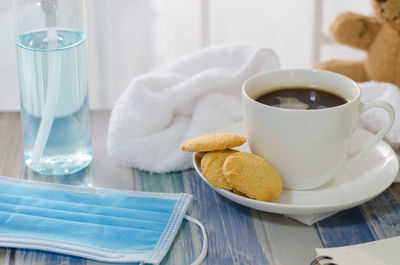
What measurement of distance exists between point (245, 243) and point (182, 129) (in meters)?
0.26

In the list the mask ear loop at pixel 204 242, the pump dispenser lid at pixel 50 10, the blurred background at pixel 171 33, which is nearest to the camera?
the mask ear loop at pixel 204 242

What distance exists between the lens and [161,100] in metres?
0.83

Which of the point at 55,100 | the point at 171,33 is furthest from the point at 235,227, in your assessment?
the point at 171,33

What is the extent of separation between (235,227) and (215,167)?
0.25 ft

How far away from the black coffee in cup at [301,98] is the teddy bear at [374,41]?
247 mm

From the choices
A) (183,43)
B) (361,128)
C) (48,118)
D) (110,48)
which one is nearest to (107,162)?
(48,118)

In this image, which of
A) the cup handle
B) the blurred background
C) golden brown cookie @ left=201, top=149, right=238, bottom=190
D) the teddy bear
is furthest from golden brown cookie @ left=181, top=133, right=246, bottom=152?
the blurred background

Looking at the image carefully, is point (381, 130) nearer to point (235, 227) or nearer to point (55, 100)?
point (235, 227)

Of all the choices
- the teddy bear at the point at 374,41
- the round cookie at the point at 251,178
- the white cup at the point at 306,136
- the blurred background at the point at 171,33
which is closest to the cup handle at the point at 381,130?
the white cup at the point at 306,136

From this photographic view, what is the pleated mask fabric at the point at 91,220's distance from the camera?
60cm

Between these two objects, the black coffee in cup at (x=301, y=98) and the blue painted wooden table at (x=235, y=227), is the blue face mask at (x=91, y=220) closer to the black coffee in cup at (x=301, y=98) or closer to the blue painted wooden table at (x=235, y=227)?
the blue painted wooden table at (x=235, y=227)

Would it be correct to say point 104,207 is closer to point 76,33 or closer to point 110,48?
point 76,33

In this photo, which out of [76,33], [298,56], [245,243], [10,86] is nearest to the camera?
[245,243]

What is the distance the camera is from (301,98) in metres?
0.70
